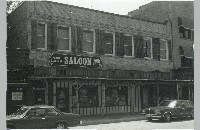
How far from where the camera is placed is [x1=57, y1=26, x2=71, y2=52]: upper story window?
21094 mm

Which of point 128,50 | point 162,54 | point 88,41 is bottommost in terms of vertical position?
point 162,54

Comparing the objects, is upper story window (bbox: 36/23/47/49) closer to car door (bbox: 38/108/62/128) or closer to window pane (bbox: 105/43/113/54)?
window pane (bbox: 105/43/113/54)

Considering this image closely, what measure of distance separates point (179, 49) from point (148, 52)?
144 inches

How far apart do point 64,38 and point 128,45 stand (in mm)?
6139

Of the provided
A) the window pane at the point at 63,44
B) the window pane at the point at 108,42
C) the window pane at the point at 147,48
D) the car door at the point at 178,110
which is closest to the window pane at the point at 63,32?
the window pane at the point at 63,44

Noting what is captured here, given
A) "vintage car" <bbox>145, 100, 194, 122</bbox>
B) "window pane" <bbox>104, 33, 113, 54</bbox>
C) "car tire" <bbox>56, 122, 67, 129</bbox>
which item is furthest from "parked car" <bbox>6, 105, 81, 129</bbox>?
"window pane" <bbox>104, 33, 113, 54</bbox>

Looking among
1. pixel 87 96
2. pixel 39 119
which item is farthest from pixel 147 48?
pixel 39 119

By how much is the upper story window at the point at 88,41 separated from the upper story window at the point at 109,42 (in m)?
1.12

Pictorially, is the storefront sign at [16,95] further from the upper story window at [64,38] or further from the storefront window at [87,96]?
the upper story window at [64,38]

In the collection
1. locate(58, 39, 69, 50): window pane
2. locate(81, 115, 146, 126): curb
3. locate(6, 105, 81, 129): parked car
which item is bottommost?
locate(81, 115, 146, 126): curb

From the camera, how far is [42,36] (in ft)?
66.3

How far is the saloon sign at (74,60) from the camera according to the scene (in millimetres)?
20261

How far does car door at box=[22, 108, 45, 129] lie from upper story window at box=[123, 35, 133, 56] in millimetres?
12613

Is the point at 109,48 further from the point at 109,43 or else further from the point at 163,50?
the point at 163,50
